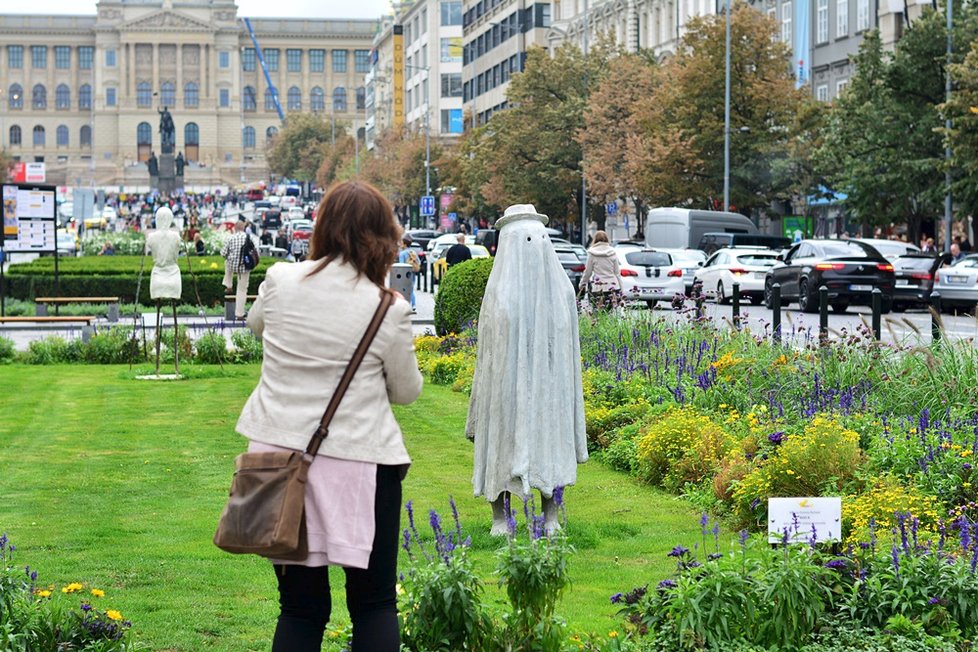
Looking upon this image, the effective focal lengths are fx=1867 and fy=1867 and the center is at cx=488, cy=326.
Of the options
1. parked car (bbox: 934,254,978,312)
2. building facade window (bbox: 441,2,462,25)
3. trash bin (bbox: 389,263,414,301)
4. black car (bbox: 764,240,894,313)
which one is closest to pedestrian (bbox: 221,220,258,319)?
trash bin (bbox: 389,263,414,301)

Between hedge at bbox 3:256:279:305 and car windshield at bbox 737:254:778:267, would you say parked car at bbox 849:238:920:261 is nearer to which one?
car windshield at bbox 737:254:778:267

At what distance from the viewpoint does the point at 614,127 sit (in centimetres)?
6278

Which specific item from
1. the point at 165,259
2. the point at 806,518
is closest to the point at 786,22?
the point at 165,259

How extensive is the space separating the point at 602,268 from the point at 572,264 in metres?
16.3

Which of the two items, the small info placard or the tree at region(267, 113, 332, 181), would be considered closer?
the small info placard

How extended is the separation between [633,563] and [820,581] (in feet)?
7.51

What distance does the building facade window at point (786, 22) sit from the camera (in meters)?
66.1

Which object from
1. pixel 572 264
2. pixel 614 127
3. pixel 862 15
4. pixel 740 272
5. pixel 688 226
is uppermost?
pixel 862 15

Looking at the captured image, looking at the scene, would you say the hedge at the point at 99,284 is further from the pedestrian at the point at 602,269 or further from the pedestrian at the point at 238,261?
the pedestrian at the point at 602,269

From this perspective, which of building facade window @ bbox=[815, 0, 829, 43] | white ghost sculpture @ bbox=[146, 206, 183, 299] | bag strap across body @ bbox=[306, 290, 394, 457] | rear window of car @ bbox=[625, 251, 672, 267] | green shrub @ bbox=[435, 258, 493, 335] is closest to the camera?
bag strap across body @ bbox=[306, 290, 394, 457]

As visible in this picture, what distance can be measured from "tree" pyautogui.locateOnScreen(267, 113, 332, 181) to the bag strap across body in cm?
15293

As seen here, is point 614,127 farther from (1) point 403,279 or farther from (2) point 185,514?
(2) point 185,514

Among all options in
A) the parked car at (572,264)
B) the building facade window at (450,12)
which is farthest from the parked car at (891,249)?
the building facade window at (450,12)

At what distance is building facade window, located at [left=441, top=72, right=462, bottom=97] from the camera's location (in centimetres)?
12838
